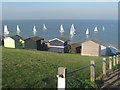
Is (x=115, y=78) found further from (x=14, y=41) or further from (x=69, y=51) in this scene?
(x=14, y=41)

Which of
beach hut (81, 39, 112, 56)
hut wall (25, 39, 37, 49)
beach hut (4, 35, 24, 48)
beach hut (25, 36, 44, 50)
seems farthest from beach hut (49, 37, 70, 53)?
beach hut (4, 35, 24, 48)

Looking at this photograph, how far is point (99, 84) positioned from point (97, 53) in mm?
24595

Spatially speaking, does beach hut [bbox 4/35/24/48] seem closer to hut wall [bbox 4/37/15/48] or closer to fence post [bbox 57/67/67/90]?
hut wall [bbox 4/37/15/48]

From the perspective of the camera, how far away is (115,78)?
1040cm

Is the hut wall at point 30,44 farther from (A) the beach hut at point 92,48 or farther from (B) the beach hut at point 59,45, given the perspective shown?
(A) the beach hut at point 92,48

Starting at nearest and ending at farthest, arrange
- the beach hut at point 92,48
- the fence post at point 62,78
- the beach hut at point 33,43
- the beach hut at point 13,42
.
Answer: the fence post at point 62,78, the beach hut at point 92,48, the beach hut at point 33,43, the beach hut at point 13,42

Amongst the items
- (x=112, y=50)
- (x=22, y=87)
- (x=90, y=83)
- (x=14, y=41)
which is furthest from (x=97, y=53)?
(x=22, y=87)

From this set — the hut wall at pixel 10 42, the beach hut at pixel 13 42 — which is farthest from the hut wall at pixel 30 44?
the hut wall at pixel 10 42

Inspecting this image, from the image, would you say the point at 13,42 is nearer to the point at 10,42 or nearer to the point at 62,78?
the point at 10,42

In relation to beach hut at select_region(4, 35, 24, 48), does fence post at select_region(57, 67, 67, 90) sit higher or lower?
lower

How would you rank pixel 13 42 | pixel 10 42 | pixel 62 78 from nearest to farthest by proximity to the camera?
pixel 62 78 < pixel 13 42 < pixel 10 42

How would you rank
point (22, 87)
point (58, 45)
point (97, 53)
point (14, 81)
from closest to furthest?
point (22, 87) → point (14, 81) → point (97, 53) → point (58, 45)

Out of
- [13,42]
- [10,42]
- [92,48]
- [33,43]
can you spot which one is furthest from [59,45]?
[10,42]

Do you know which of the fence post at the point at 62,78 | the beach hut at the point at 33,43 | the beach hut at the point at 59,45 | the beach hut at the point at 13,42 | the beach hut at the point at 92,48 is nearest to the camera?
the fence post at the point at 62,78
